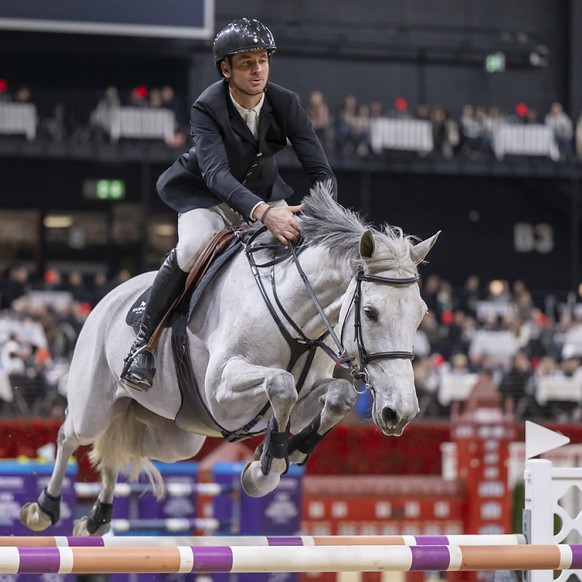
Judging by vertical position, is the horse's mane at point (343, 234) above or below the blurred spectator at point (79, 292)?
above

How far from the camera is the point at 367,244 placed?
5.09 meters

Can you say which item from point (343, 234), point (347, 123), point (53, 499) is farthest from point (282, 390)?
point (347, 123)

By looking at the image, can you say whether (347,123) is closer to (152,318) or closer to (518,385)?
(518,385)

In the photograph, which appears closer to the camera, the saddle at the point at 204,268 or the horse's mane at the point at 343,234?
the horse's mane at the point at 343,234

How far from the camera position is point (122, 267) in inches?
1117

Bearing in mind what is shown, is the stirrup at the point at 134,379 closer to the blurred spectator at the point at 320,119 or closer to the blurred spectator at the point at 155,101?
the blurred spectator at the point at 155,101

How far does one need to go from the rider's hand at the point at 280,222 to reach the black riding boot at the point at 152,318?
61 centimetres

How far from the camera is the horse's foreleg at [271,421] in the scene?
504 cm

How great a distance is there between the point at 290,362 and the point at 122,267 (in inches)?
913

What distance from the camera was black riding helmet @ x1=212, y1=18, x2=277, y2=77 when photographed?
5531 millimetres

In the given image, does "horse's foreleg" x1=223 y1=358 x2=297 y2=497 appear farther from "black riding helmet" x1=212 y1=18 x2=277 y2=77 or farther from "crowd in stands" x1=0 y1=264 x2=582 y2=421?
"crowd in stands" x1=0 y1=264 x2=582 y2=421

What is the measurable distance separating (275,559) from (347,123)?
2168 centimetres

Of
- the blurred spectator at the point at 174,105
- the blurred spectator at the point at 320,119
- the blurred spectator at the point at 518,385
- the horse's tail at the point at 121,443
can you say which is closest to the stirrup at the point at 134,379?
the horse's tail at the point at 121,443

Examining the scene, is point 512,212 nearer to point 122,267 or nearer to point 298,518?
point 122,267
